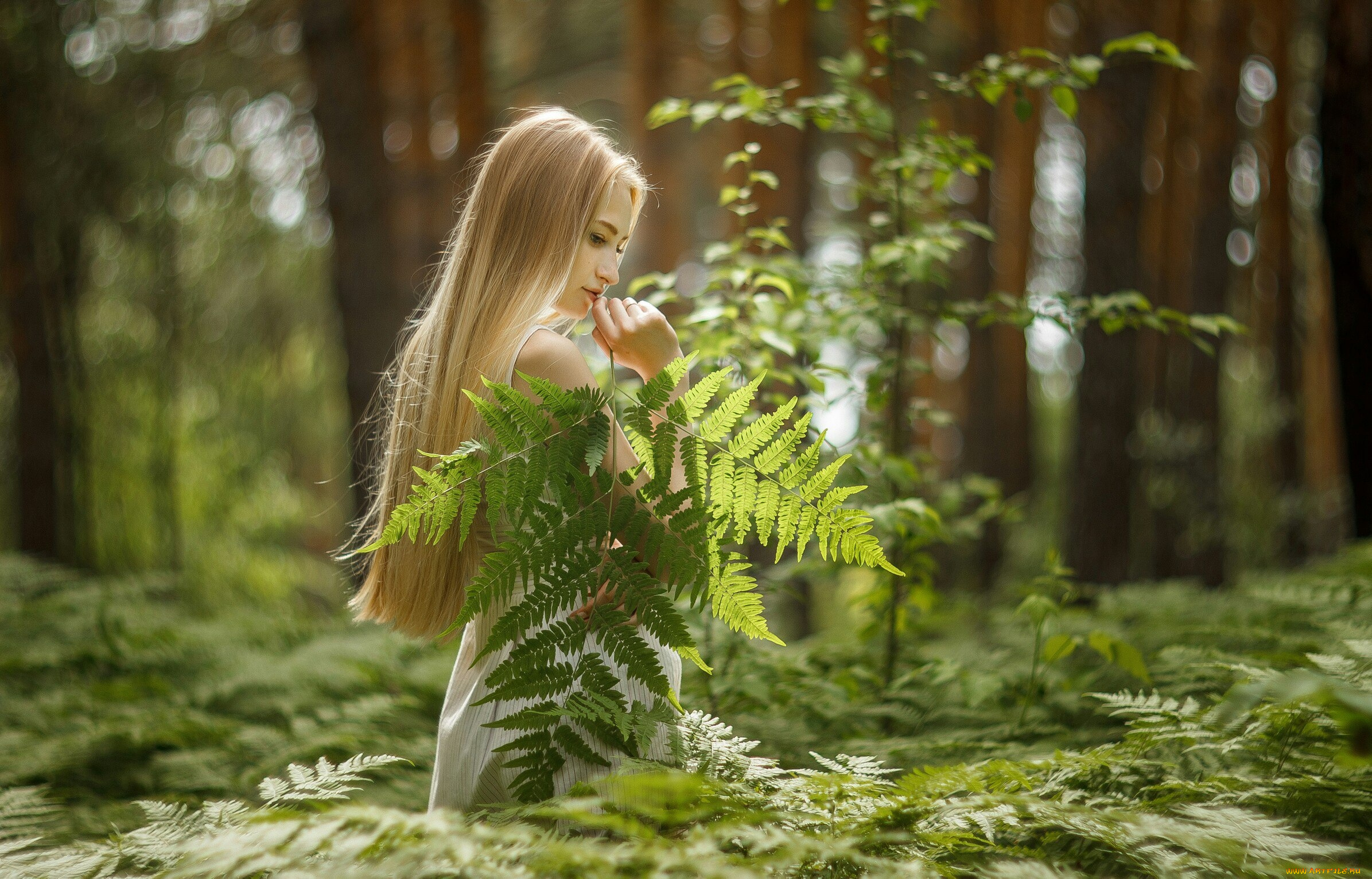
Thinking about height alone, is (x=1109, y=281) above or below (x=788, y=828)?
above

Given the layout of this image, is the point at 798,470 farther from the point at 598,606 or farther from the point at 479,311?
the point at 479,311

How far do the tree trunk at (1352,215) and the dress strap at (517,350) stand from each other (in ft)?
15.3

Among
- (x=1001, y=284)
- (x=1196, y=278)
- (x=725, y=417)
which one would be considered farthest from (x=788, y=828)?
(x=1001, y=284)

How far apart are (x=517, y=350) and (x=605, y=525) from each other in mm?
450

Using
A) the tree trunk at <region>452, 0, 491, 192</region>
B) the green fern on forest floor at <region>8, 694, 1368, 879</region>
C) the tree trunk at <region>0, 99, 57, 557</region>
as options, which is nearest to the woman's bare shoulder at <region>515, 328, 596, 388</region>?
the green fern on forest floor at <region>8, 694, 1368, 879</region>

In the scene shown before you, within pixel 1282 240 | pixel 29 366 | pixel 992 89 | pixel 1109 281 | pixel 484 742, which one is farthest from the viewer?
pixel 1282 240

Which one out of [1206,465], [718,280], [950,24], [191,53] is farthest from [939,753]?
[950,24]

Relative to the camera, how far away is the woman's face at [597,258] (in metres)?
2.02

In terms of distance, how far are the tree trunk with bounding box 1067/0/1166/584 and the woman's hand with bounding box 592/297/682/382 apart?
17.8 ft

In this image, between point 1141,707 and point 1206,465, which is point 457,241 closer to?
point 1141,707

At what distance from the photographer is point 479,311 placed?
1949mm

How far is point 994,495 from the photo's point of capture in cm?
326

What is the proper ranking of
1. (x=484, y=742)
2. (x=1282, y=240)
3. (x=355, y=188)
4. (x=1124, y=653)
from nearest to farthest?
(x=484, y=742) < (x=1124, y=653) < (x=355, y=188) < (x=1282, y=240)

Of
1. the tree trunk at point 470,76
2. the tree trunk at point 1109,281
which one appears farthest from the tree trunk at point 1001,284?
the tree trunk at point 470,76
